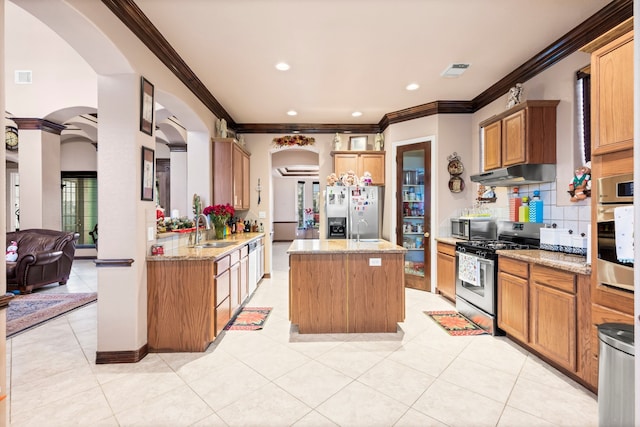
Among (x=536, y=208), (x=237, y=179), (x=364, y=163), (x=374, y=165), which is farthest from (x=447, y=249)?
(x=237, y=179)

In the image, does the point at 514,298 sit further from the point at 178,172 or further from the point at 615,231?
the point at 178,172

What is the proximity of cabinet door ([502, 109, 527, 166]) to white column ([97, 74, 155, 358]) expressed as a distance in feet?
12.5

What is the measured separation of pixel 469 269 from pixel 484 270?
25cm

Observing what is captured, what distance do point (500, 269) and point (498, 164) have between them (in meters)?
1.35

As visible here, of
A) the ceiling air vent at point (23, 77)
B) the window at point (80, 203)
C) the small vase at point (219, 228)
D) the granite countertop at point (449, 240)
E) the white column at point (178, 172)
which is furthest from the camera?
the window at point (80, 203)

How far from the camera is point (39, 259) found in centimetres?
486

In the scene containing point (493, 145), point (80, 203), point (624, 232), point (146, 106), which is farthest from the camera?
point (80, 203)

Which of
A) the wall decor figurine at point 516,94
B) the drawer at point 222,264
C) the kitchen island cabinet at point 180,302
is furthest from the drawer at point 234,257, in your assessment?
the wall decor figurine at point 516,94

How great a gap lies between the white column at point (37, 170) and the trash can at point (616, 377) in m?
7.19

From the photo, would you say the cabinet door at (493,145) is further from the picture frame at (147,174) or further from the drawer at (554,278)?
the picture frame at (147,174)

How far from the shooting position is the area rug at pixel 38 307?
3534 millimetres

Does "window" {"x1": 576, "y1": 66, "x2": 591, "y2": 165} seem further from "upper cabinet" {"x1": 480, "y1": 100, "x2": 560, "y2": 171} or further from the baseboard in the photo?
the baseboard

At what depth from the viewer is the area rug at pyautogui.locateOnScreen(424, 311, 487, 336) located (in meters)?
3.31

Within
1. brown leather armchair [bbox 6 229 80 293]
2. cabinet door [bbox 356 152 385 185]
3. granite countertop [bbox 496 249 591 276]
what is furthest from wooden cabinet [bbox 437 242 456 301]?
brown leather armchair [bbox 6 229 80 293]
